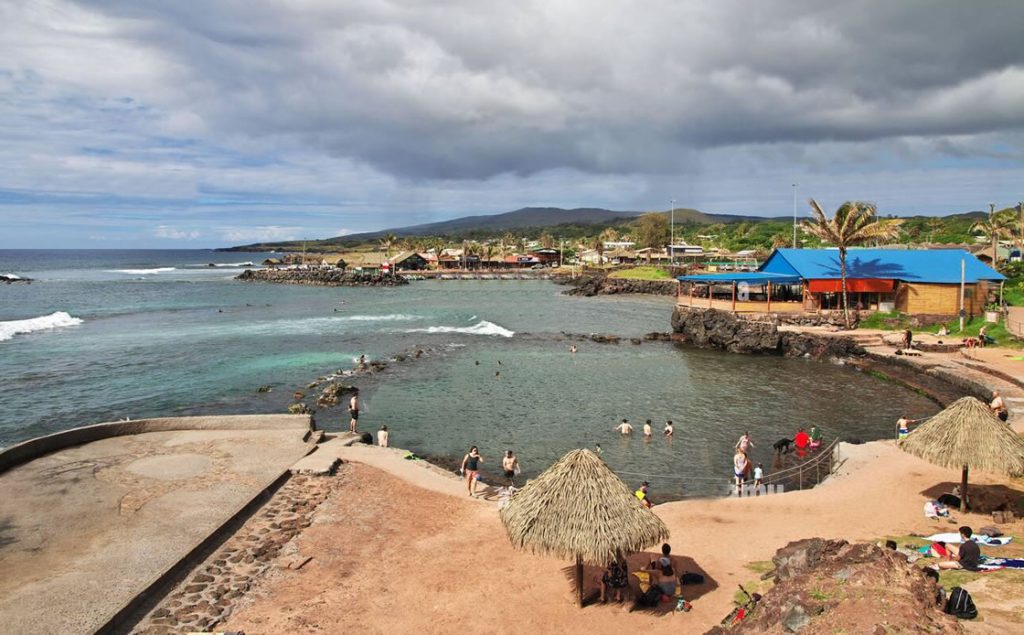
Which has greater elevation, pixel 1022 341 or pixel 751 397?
pixel 1022 341

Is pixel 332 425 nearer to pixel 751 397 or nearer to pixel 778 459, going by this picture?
pixel 778 459

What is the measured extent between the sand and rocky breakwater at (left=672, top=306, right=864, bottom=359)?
19292 millimetres

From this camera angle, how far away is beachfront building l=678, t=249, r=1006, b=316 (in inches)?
1467

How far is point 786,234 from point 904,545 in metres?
110

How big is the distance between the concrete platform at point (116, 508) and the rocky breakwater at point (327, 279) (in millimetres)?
86159

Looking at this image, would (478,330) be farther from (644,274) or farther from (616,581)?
(644,274)

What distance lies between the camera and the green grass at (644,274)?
92.3 meters

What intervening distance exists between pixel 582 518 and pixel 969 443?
8757 mm

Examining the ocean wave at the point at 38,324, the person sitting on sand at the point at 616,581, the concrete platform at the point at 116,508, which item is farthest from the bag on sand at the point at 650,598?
the ocean wave at the point at 38,324

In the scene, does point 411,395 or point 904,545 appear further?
point 411,395

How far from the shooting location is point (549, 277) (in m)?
117

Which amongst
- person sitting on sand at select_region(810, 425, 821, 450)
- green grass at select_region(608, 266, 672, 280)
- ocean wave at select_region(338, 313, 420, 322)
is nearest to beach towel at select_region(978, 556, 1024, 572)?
person sitting on sand at select_region(810, 425, 821, 450)

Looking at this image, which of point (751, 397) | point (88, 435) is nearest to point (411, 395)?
point (88, 435)

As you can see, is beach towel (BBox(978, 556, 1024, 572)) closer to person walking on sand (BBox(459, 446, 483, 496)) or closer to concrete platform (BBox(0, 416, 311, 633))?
person walking on sand (BBox(459, 446, 483, 496))
